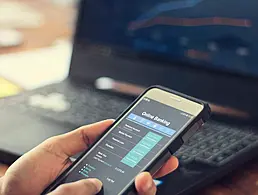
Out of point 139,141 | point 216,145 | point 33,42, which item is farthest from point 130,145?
point 33,42

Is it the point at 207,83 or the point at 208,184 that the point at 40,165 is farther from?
the point at 207,83

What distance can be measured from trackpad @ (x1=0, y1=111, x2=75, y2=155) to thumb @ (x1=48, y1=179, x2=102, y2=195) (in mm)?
181

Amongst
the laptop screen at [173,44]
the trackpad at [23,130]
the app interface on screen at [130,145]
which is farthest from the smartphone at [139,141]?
the laptop screen at [173,44]

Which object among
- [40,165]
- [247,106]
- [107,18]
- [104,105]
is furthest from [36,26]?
[40,165]

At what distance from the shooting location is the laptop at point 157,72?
819 millimetres

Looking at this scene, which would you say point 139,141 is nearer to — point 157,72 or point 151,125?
point 151,125

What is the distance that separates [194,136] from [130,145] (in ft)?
0.58

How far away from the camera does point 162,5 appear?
39.0 inches

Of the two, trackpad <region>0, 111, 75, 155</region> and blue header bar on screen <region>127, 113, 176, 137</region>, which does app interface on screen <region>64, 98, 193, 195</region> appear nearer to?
blue header bar on screen <region>127, 113, 176, 137</region>

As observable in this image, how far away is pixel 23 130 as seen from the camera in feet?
2.74

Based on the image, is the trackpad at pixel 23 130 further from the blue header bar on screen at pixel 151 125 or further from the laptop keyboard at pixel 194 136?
the blue header bar on screen at pixel 151 125

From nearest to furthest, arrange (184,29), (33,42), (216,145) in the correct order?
(216,145) < (184,29) < (33,42)

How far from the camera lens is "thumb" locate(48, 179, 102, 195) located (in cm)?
60

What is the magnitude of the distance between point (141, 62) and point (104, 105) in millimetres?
113
